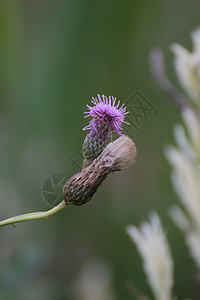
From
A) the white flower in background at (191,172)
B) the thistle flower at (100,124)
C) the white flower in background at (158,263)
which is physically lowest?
the white flower in background at (158,263)

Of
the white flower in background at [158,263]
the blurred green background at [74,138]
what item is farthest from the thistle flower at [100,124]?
the blurred green background at [74,138]

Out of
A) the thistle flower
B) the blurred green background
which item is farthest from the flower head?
the blurred green background

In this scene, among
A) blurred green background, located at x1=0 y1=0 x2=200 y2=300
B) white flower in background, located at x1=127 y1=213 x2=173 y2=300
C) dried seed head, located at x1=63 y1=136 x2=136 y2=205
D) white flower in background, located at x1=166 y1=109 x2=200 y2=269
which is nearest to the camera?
dried seed head, located at x1=63 y1=136 x2=136 y2=205

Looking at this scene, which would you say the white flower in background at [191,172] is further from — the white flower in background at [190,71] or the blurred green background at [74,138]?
the blurred green background at [74,138]

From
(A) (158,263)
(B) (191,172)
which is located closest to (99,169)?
(A) (158,263)

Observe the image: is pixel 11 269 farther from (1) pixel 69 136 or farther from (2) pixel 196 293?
(1) pixel 69 136

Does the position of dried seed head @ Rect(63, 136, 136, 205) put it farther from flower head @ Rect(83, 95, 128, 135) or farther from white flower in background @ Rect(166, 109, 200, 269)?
white flower in background @ Rect(166, 109, 200, 269)
